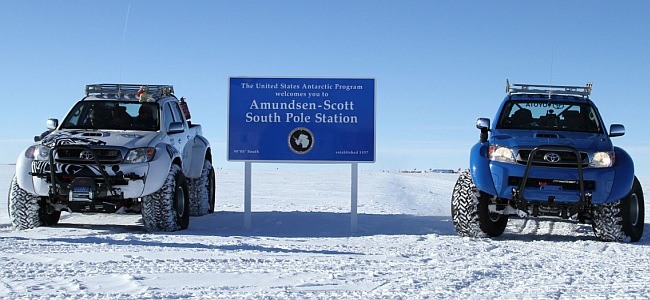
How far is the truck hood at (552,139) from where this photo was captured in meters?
9.65

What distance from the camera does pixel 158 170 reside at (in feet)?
33.3

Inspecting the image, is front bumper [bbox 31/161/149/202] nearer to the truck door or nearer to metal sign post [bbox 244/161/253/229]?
the truck door

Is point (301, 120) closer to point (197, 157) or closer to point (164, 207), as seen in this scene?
point (164, 207)

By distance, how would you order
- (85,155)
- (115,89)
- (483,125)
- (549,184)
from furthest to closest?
(115,89) < (483,125) < (85,155) < (549,184)

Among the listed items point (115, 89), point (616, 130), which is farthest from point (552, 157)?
point (115, 89)

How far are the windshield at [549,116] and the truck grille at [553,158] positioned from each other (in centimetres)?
127

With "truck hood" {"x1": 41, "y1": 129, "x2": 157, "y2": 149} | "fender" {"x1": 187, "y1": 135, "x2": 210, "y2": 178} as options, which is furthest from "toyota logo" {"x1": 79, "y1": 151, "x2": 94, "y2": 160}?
"fender" {"x1": 187, "y1": 135, "x2": 210, "y2": 178}

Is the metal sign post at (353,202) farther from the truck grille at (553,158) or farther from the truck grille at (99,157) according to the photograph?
the truck grille at (99,157)

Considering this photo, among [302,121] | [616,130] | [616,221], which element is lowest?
[616,221]

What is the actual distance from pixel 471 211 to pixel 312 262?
126 inches

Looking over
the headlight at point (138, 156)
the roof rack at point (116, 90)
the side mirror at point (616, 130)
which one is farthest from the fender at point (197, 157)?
the side mirror at point (616, 130)

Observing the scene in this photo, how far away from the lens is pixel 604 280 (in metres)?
6.53

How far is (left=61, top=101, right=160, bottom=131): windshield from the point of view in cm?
1124

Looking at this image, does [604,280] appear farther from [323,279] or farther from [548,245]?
[548,245]
